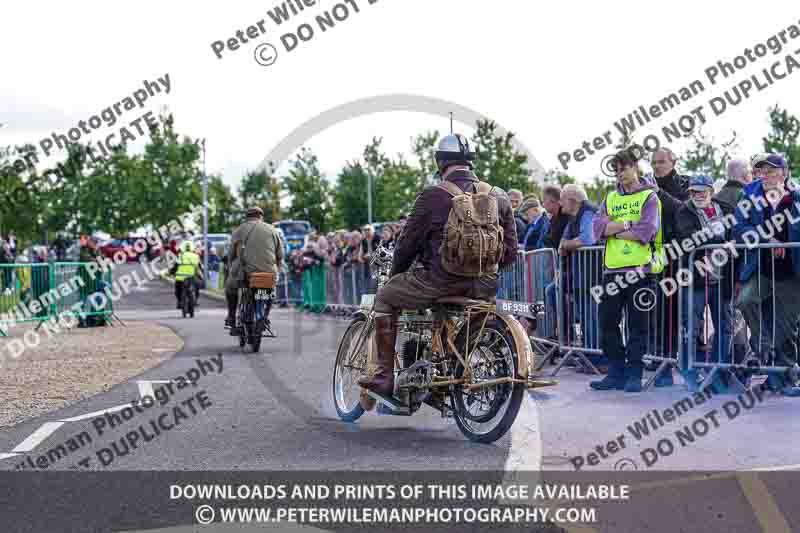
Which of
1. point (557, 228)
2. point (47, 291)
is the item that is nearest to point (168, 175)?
point (47, 291)

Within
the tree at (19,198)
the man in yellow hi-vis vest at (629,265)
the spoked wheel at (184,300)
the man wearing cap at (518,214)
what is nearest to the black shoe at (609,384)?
the man in yellow hi-vis vest at (629,265)

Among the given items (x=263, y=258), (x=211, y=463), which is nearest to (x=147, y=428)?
(x=211, y=463)

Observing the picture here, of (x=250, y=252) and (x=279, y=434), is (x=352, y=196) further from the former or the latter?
(x=279, y=434)

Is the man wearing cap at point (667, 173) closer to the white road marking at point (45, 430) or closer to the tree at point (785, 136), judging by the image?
the white road marking at point (45, 430)

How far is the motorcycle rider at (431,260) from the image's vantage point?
6.58 metres

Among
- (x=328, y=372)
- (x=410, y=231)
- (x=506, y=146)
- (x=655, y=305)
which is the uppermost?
(x=506, y=146)

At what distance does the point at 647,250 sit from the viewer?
28.3 feet

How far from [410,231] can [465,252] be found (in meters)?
0.43

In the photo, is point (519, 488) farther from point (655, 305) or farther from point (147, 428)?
point (655, 305)

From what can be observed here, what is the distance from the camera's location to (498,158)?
163ft
